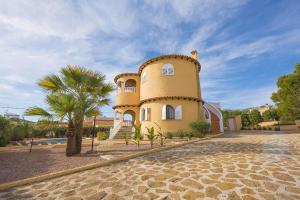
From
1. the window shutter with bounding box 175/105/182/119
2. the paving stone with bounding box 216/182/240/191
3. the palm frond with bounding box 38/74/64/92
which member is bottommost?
the paving stone with bounding box 216/182/240/191

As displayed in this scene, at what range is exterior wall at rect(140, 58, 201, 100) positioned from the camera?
1633 cm

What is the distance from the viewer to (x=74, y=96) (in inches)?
334

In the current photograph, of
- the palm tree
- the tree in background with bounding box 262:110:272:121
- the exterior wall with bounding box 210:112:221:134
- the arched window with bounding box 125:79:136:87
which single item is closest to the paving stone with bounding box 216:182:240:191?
the palm tree

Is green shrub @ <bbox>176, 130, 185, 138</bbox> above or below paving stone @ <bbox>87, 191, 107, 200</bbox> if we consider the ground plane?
above

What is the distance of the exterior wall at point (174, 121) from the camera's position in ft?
51.2

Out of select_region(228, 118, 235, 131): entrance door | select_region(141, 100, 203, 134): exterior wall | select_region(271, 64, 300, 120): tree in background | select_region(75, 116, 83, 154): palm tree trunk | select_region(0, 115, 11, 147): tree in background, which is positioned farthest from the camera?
select_region(228, 118, 235, 131): entrance door

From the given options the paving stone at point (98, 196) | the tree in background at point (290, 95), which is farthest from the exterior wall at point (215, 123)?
the paving stone at point (98, 196)

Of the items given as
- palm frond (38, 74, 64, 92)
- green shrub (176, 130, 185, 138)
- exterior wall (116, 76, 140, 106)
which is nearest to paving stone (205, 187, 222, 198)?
palm frond (38, 74, 64, 92)

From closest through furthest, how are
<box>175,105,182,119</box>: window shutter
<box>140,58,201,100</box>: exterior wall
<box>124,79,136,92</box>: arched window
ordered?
<box>175,105,182,119</box>: window shutter, <box>140,58,201,100</box>: exterior wall, <box>124,79,136,92</box>: arched window

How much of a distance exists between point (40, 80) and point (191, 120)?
1293cm

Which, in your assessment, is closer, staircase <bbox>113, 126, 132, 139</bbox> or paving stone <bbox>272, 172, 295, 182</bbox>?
paving stone <bbox>272, 172, 295, 182</bbox>

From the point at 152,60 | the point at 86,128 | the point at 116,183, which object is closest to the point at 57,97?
the point at 116,183

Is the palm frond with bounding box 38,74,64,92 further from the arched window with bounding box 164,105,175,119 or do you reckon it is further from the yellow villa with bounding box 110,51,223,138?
the arched window with bounding box 164,105,175,119

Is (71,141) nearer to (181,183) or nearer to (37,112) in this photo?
(37,112)
